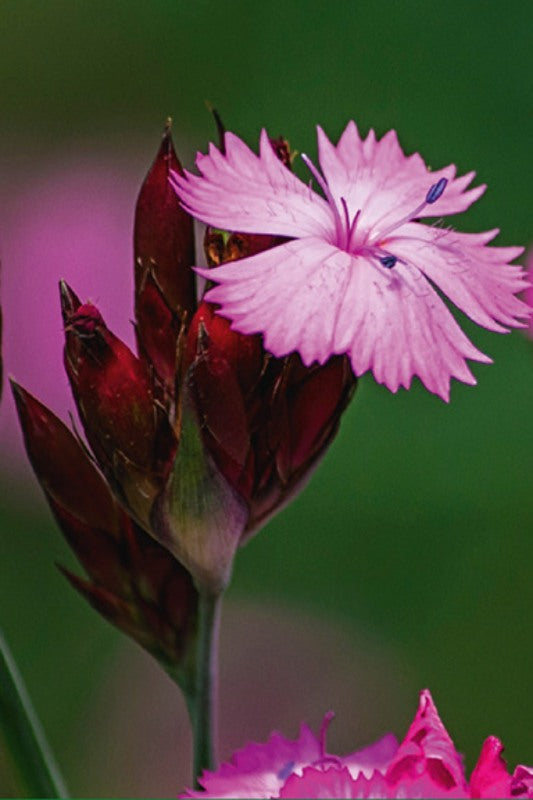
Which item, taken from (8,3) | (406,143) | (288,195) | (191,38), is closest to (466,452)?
(406,143)

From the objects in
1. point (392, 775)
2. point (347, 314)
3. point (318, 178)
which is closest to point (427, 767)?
point (392, 775)

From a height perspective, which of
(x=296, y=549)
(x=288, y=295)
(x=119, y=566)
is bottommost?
(x=296, y=549)

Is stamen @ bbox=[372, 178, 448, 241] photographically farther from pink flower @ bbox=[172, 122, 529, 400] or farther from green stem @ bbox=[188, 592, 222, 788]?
green stem @ bbox=[188, 592, 222, 788]

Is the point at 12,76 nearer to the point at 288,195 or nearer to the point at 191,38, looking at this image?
the point at 191,38

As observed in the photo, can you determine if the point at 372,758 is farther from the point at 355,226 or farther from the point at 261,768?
the point at 355,226

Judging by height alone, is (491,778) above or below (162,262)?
below

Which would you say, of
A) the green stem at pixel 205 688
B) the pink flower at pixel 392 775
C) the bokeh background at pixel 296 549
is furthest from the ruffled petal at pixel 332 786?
the bokeh background at pixel 296 549

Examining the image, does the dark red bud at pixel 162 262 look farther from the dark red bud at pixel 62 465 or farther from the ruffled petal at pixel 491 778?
the ruffled petal at pixel 491 778
